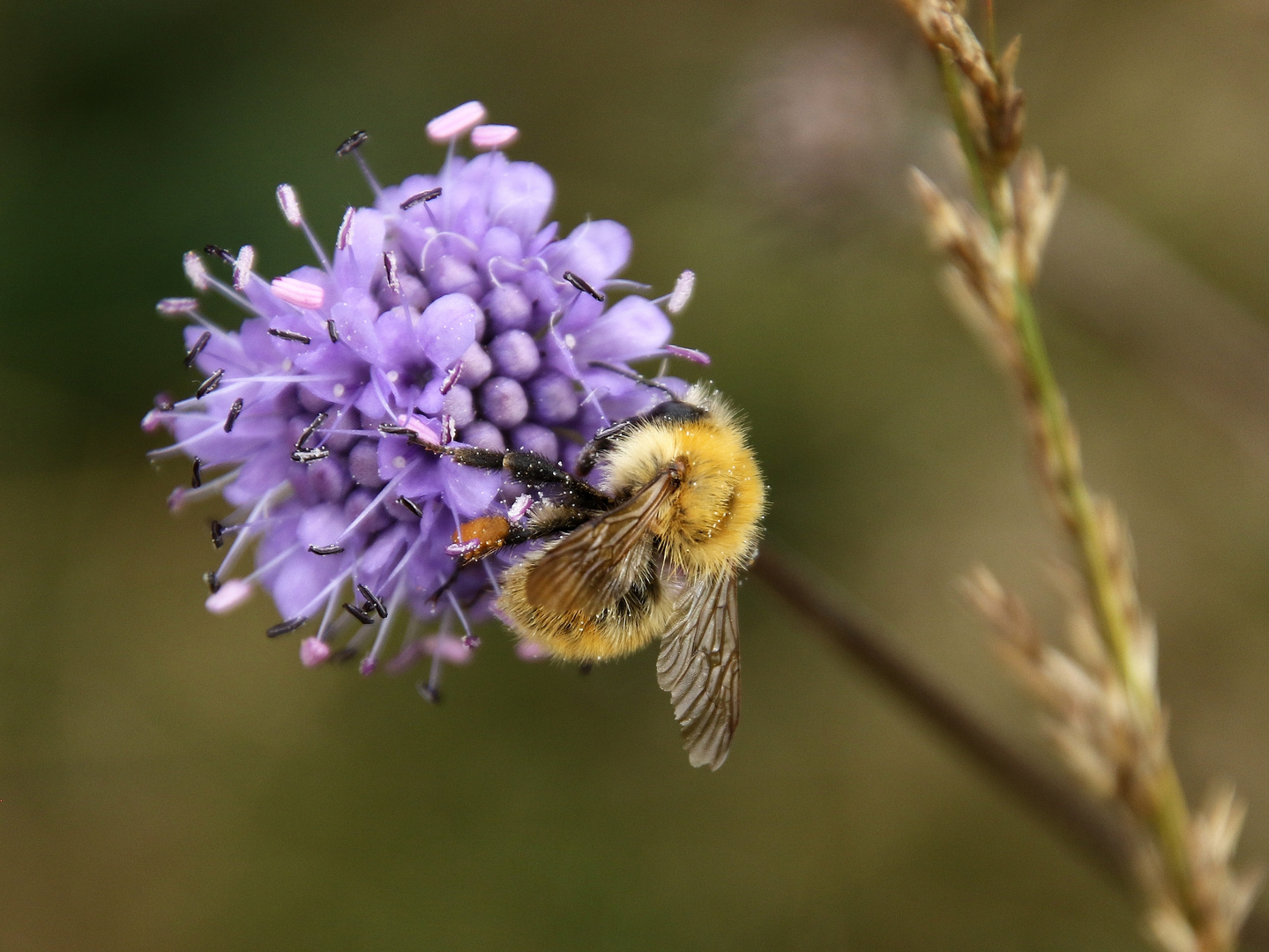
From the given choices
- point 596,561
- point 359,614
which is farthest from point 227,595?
point 596,561

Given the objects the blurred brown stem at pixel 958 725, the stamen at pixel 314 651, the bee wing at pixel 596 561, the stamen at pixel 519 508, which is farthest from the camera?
the blurred brown stem at pixel 958 725

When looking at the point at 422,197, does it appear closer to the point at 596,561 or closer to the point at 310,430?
the point at 310,430

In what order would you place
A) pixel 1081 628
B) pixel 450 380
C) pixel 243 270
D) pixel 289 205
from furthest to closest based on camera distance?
pixel 1081 628, pixel 289 205, pixel 243 270, pixel 450 380

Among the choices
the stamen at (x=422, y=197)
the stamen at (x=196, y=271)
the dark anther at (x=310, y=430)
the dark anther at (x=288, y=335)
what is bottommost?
the dark anther at (x=310, y=430)

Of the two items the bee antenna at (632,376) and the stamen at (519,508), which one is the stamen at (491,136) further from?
the stamen at (519,508)

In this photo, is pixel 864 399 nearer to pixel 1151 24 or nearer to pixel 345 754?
pixel 1151 24

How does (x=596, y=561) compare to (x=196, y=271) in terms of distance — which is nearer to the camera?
(x=596, y=561)

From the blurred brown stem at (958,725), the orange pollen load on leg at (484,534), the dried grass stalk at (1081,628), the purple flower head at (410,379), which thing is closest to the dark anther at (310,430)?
the purple flower head at (410,379)

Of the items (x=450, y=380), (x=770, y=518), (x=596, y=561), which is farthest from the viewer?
(x=770, y=518)

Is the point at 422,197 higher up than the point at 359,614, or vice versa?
the point at 422,197
